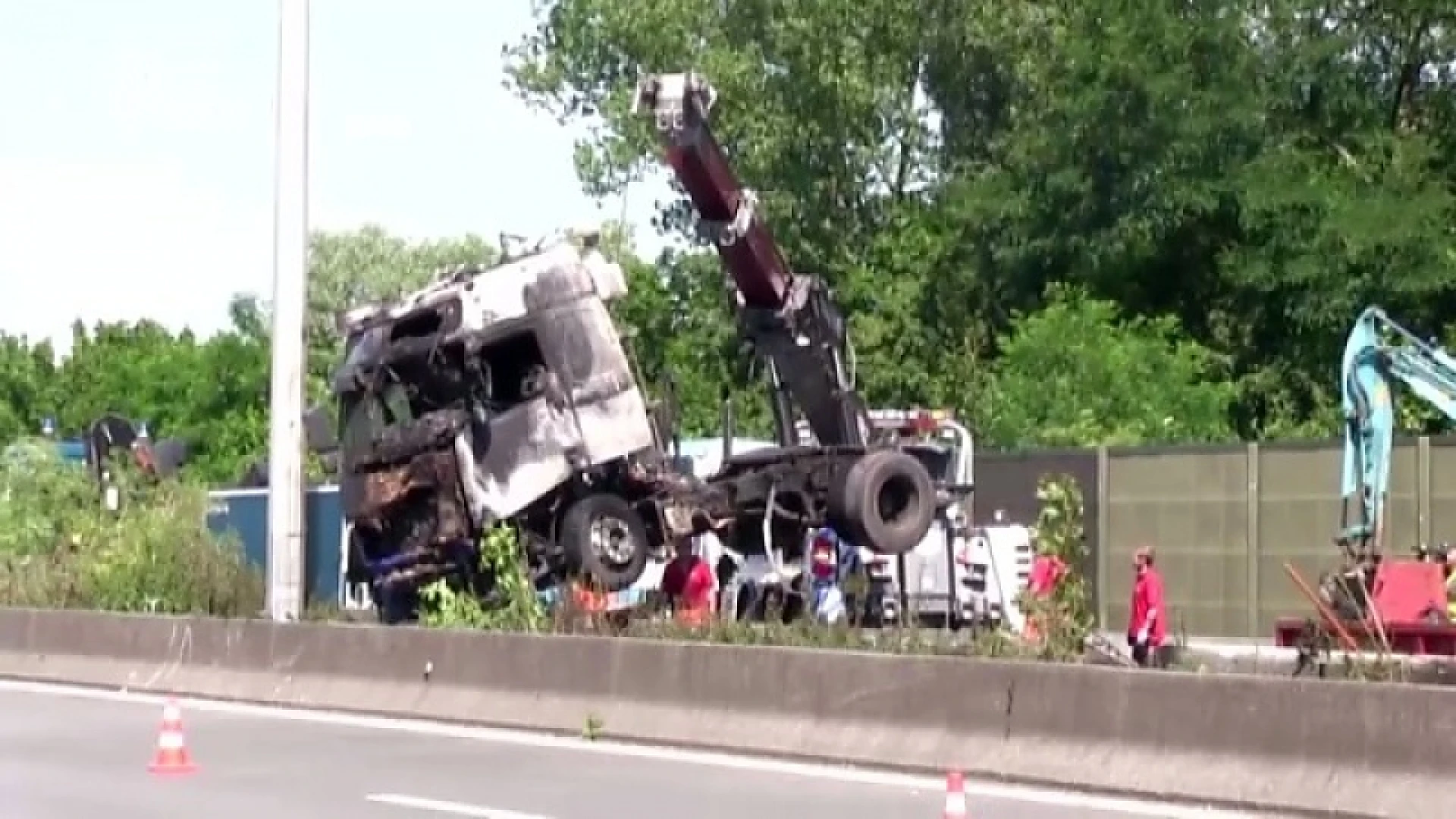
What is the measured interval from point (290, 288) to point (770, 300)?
18.3 ft

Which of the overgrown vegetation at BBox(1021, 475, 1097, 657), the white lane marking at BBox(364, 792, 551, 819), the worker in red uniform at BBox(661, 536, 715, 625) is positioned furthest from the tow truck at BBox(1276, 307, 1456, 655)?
the white lane marking at BBox(364, 792, 551, 819)

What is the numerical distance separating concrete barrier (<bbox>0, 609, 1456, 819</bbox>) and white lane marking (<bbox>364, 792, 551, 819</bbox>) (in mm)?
3169

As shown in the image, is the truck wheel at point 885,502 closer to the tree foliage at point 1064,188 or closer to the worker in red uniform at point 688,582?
the worker in red uniform at point 688,582

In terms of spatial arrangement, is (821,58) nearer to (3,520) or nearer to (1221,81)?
(1221,81)

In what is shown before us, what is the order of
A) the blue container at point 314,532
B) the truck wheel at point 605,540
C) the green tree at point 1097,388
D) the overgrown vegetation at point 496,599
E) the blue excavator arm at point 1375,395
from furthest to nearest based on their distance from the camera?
the green tree at point 1097,388, the blue container at point 314,532, the blue excavator arm at point 1375,395, the truck wheel at point 605,540, the overgrown vegetation at point 496,599

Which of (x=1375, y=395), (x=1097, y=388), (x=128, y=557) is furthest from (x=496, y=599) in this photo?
(x=1097, y=388)

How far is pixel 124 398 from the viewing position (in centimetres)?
8856

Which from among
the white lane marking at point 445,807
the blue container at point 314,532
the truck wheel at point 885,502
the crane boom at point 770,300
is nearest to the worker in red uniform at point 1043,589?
the white lane marking at point 445,807

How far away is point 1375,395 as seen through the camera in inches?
1182

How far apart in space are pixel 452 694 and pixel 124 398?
225 ft

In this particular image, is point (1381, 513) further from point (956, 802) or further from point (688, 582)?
point (956, 802)

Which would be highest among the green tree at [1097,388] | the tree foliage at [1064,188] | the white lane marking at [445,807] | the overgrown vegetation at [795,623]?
the tree foliage at [1064,188]

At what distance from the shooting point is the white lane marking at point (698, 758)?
16016 millimetres

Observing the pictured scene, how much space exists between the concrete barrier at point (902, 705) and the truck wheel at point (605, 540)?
3.37 m
